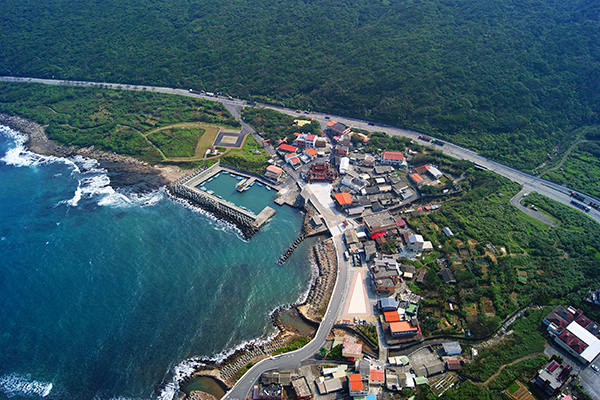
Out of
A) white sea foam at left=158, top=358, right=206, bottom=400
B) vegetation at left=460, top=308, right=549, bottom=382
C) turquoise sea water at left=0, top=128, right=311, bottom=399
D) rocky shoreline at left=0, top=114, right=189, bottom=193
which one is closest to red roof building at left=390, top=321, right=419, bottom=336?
vegetation at left=460, top=308, right=549, bottom=382

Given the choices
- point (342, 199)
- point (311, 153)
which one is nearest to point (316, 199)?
point (342, 199)

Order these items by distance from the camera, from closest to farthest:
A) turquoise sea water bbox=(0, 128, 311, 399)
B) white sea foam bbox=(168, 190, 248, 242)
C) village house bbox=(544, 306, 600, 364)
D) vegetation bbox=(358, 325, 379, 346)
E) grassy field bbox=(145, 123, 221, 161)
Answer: village house bbox=(544, 306, 600, 364), turquoise sea water bbox=(0, 128, 311, 399), vegetation bbox=(358, 325, 379, 346), white sea foam bbox=(168, 190, 248, 242), grassy field bbox=(145, 123, 221, 161)

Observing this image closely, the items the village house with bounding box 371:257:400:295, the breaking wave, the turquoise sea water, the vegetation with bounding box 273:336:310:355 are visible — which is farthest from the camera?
the breaking wave

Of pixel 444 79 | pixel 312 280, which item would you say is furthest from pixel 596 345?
pixel 444 79

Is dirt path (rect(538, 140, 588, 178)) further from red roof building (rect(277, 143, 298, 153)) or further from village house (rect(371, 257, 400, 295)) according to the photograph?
red roof building (rect(277, 143, 298, 153))

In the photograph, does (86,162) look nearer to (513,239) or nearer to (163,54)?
(163,54)

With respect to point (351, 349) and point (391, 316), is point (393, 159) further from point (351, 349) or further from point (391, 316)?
point (351, 349)

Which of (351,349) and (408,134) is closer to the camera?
(351,349)
